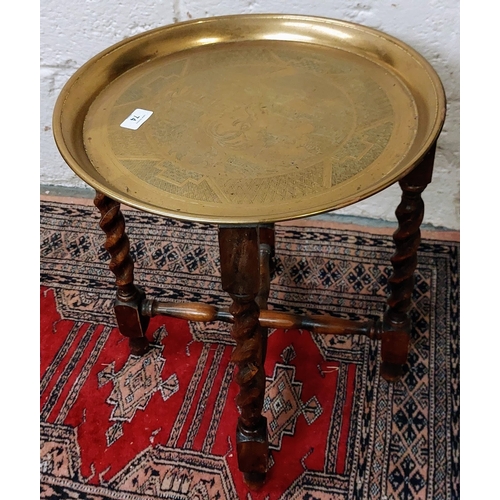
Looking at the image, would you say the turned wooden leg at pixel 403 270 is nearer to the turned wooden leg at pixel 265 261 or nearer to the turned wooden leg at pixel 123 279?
the turned wooden leg at pixel 265 261

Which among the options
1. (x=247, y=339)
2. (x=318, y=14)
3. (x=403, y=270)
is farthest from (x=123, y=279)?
(x=318, y=14)

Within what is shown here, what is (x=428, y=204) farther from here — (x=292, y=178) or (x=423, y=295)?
(x=292, y=178)

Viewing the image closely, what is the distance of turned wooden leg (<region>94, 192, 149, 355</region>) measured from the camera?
1319mm

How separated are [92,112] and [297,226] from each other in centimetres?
88

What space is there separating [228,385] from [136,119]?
71 centimetres

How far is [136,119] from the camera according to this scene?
3.88ft

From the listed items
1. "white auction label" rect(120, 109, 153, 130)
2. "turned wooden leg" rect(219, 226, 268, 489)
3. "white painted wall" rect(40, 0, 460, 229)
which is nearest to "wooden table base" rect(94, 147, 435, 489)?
"turned wooden leg" rect(219, 226, 268, 489)

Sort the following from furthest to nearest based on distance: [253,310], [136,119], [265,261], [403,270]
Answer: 1. [265,261]
2. [403,270]
3. [136,119]
4. [253,310]

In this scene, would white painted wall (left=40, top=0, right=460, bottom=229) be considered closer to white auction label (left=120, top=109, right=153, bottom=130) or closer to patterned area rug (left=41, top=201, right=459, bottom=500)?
patterned area rug (left=41, top=201, right=459, bottom=500)

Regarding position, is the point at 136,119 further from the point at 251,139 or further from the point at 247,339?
the point at 247,339

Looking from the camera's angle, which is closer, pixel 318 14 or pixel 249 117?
pixel 249 117

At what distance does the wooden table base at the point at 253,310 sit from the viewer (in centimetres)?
100

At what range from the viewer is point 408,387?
1.47m

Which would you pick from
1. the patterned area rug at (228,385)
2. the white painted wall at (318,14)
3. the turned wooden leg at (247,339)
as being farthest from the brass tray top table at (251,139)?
the white painted wall at (318,14)
